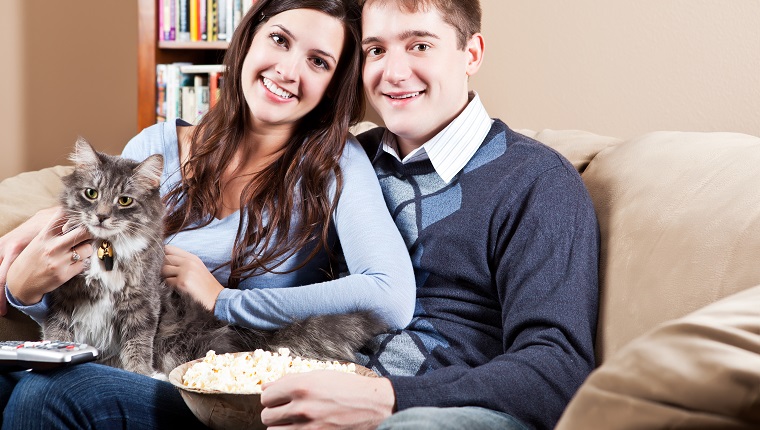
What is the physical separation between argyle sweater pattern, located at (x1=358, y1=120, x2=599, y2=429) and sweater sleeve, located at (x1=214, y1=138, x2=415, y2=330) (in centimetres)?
7

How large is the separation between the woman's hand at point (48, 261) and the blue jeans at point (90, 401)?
0.20m

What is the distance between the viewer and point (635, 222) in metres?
1.50

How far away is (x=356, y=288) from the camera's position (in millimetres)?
1593

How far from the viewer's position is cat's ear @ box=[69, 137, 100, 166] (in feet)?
5.53

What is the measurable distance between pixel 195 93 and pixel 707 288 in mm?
2522

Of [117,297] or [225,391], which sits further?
[117,297]

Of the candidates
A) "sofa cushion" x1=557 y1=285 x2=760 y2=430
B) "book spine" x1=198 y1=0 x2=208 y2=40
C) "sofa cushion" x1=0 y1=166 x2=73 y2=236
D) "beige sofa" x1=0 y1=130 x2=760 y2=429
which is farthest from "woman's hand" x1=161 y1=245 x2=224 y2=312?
"book spine" x1=198 y1=0 x2=208 y2=40

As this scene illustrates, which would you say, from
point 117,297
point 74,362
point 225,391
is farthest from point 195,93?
point 225,391

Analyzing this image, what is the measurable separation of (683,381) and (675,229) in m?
0.71

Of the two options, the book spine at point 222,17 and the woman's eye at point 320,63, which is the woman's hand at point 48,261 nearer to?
the woman's eye at point 320,63

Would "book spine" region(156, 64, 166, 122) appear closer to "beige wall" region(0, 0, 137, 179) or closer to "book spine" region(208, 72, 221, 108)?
"book spine" region(208, 72, 221, 108)

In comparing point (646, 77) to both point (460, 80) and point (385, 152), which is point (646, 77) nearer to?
point (460, 80)

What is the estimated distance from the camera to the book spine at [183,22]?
324cm

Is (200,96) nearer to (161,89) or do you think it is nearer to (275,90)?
(161,89)
